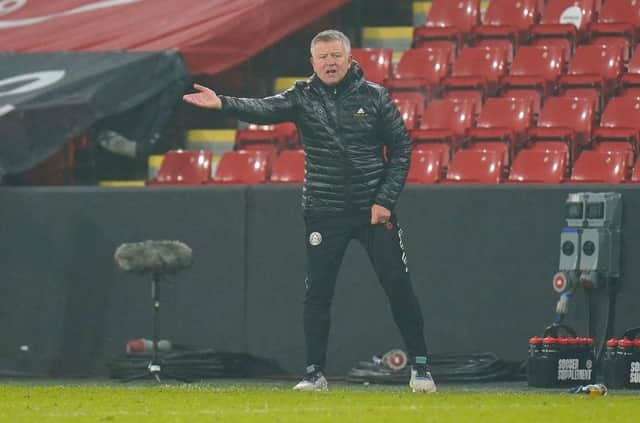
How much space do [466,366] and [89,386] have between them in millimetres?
2434

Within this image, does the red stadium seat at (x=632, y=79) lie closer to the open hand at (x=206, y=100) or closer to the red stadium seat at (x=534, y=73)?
the red stadium seat at (x=534, y=73)

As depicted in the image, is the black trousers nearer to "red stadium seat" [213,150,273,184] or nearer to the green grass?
the green grass

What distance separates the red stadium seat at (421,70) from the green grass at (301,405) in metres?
4.12

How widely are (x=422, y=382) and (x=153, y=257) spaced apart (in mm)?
2403

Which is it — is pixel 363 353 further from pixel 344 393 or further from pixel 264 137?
pixel 264 137

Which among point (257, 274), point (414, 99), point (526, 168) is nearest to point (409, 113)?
point (414, 99)

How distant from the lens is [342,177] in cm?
975

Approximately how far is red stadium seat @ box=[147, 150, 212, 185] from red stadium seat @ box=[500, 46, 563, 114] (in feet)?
8.40

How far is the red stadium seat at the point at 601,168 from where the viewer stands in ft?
39.6

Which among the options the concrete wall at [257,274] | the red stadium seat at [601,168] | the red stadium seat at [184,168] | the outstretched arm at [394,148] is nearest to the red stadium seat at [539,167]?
the red stadium seat at [601,168]

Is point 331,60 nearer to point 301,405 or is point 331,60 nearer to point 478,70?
point 301,405

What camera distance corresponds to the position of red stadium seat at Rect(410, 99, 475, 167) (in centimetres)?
1316

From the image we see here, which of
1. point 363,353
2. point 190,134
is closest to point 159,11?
point 190,134

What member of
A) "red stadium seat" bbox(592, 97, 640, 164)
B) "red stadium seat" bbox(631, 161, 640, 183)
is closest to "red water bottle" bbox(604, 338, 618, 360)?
"red stadium seat" bbox(631, 161, 640, 183)
